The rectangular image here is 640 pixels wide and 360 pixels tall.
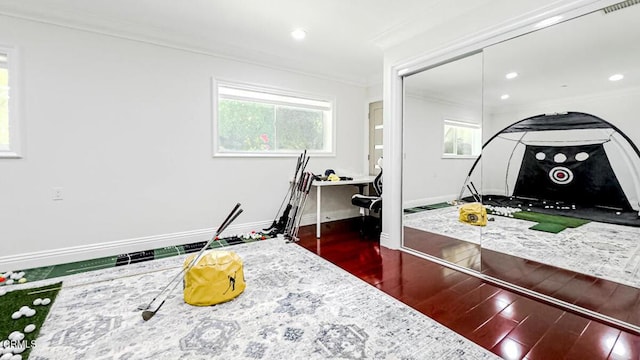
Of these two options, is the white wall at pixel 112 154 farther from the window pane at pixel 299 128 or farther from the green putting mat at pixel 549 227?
the green putting mat at pixel 549 227

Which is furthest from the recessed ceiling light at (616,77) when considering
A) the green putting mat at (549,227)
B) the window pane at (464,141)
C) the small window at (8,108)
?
the small window at (8,108)

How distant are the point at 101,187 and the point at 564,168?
14.6 ft

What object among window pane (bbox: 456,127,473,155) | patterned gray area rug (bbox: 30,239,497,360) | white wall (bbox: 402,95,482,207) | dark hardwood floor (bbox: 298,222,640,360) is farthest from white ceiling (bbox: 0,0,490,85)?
patterned gray area rug (bbox: 30,239,497,360)

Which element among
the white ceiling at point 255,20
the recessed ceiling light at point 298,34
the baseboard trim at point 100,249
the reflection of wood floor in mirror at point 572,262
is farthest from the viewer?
the recessed ceiling light at point 298,34

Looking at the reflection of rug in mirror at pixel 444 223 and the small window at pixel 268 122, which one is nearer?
the reflection of rug in mirror at pixel 444 223

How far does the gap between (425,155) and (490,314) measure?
1843 mm

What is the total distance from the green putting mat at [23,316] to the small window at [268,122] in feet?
6.99

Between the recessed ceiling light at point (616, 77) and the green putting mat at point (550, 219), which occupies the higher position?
the recessed ceiling light at point (616, 77)

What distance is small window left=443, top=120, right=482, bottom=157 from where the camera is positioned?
109 inches

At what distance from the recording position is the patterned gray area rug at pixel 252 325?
5.25ft

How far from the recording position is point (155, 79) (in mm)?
3309

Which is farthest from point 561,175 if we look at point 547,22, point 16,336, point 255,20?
point 16,336

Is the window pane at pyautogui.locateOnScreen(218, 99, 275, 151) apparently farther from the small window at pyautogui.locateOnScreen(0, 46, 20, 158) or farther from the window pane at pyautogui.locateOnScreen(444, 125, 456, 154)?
the window pane at pyautogui.locateOnScreen(444, 125, 456, 154)

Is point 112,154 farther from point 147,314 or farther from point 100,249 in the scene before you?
point 147,314
